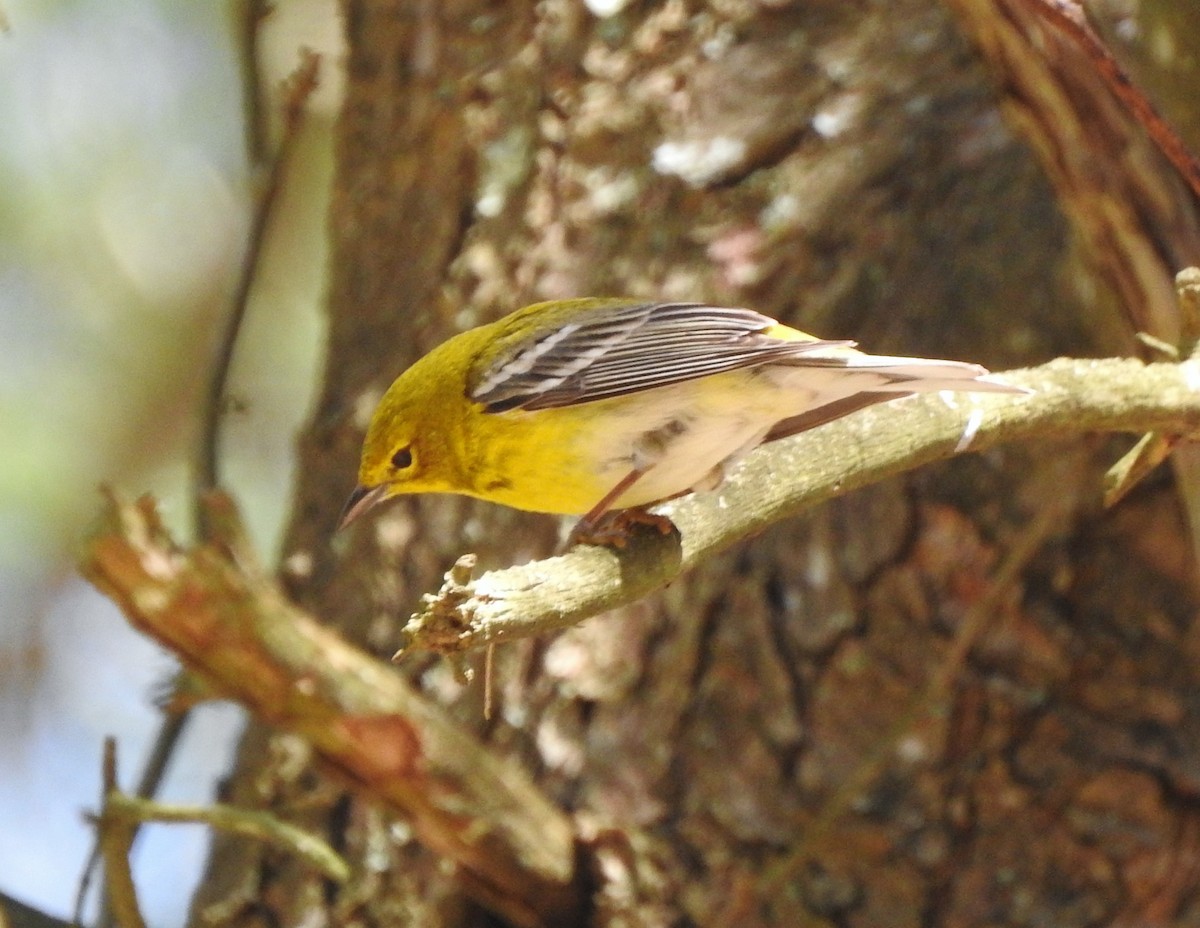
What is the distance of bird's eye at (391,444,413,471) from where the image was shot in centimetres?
283

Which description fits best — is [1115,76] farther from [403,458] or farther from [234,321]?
[234,321]

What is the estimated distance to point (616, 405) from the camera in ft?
8.56

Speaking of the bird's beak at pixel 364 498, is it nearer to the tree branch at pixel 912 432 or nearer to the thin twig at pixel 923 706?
the tree branch at pixel 912 432

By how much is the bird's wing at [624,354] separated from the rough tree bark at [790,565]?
39.6 inches

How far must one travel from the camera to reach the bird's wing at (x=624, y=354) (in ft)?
8.21

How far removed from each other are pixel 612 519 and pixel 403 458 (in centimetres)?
59

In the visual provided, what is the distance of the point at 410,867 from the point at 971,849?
4.59 ft

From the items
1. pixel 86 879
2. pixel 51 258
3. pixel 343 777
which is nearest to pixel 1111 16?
pixel 343 777

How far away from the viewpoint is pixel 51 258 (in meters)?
5.91

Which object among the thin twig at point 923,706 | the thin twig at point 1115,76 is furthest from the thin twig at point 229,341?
the thin twig at point 1115,76

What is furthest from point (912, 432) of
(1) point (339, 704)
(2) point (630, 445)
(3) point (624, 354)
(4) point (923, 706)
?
(1) point (339, 704)

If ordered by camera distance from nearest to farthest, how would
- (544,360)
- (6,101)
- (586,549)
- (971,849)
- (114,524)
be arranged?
(586,549) < (114,524) < (544,360) < (971,849) < (6,101)

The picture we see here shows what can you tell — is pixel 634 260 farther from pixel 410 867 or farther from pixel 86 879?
pixel 86 879

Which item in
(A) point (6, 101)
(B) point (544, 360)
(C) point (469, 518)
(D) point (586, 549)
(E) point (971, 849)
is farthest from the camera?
(A) point (6, 101)
